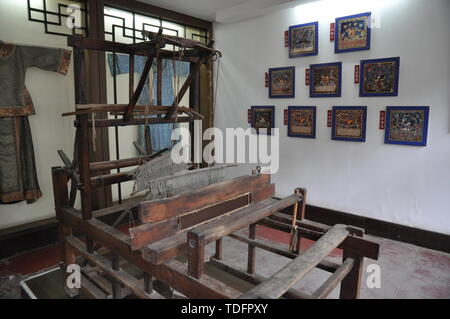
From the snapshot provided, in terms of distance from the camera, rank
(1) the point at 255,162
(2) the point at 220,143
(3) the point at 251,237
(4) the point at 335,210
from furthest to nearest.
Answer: (2) the point at 220,143, (1) the point at 255,162, (4) the point at 335,210, (3) the point at 251,237

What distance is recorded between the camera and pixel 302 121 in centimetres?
394

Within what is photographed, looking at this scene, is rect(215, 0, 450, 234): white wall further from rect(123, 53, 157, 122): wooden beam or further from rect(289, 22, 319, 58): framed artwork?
rect(123, 53, 157, 122): wooden beam

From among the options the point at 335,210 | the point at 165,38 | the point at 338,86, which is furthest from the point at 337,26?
the point at 165,38

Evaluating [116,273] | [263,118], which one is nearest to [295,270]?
[116,273]

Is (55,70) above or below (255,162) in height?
above

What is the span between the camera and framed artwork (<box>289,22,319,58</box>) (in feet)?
12.1

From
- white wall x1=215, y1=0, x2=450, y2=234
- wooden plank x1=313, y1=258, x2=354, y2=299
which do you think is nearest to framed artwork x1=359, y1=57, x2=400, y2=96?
white wall x1=215, y1=0, x2=450, y2=234

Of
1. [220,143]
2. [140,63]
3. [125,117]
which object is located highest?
[140,63]

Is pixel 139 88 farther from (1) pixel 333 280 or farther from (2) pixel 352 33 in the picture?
(2) pixel 352 33

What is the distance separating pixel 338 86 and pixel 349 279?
2478 mm

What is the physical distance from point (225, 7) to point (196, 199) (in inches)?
129

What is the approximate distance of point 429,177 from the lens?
3148 mm

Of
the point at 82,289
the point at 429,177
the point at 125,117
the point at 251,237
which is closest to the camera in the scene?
the point at 125,117

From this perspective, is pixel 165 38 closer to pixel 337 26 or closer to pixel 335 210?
pixel 337 26
